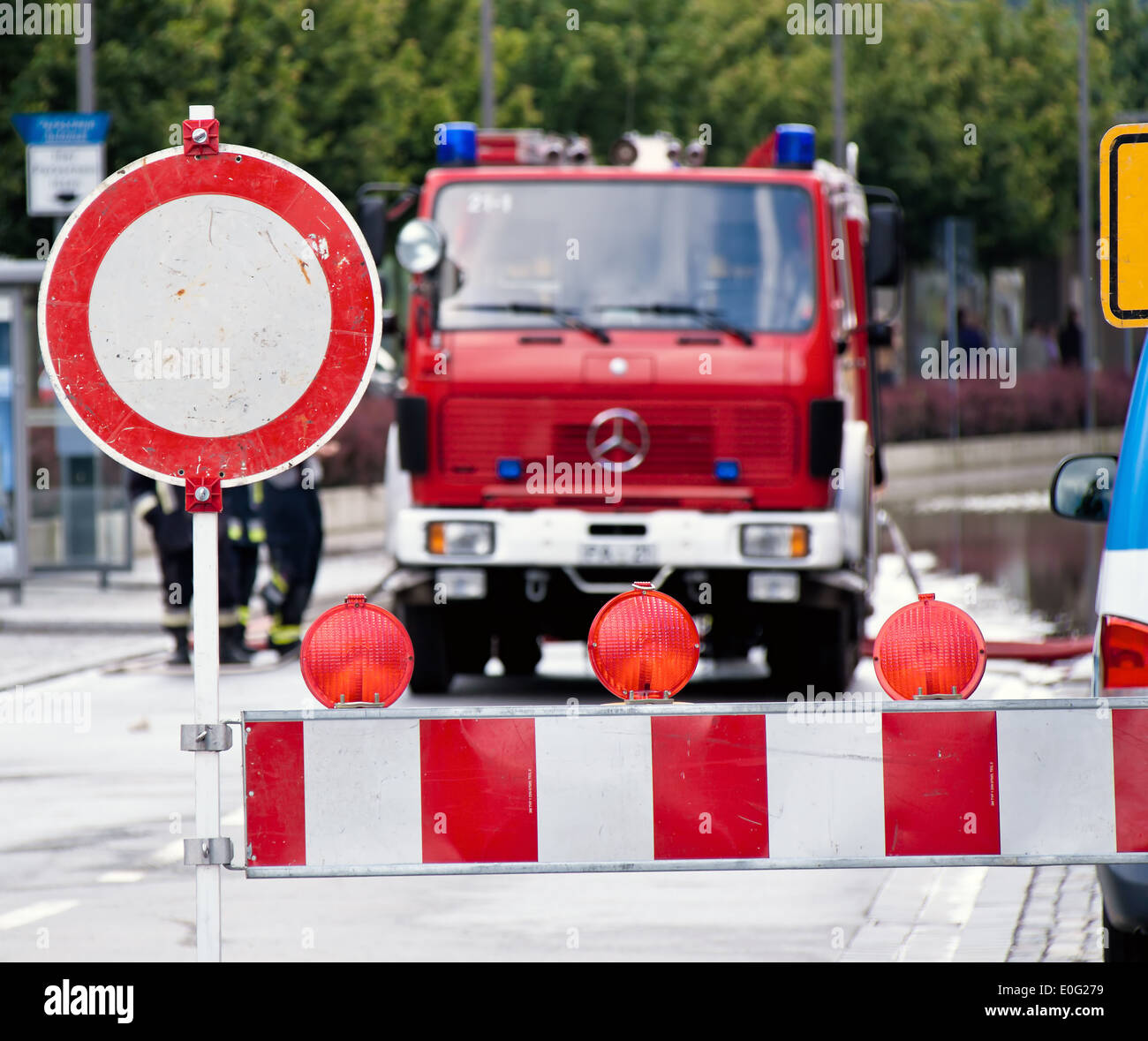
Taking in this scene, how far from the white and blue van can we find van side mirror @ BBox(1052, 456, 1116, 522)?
0.56 m

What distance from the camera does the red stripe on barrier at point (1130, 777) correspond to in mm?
4531

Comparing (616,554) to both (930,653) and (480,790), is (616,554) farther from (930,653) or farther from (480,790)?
(480,790)

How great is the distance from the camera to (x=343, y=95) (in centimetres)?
3328

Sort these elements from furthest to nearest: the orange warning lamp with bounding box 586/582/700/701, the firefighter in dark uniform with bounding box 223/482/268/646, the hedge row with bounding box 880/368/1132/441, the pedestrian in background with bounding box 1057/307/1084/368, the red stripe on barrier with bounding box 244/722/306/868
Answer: the pedestrian in background with bounding box 1057/307/1084/368
the hedge row with bounding box 880/368/1132/441
the firefighter in dark uniform with bounding box 223/482/268/646
the orange warning lamp with bounding box 586/582/700/701
the red stripe on barrier with bounding box 244/722/306/868

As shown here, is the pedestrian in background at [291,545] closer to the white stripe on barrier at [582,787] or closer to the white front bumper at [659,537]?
the white front bumper at [659,537]

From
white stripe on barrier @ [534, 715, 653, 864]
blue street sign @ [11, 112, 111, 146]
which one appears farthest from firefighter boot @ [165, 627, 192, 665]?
white stripe on barrier @ [534, 715, 653, 864]

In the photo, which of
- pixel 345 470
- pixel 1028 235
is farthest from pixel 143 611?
pixel 1028 235

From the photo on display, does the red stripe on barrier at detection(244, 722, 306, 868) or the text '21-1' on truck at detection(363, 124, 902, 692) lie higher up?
the text '21-1' on truck at detection(363, 124, 902, 692)

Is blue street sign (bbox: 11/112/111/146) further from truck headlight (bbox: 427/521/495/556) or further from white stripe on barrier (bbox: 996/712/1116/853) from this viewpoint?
white stripe on barrier (bbox: 996/712/1116/853)

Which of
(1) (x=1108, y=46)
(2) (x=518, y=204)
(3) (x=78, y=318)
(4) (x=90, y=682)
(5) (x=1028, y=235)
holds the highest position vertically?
(1) (x=1108, y=46)

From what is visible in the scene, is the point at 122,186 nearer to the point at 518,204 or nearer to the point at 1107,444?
the point at 518,204

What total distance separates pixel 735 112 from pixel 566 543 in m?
34.8

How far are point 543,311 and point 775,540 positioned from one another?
1574 millimetres

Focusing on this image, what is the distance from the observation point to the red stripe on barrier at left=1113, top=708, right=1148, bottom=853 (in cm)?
453
